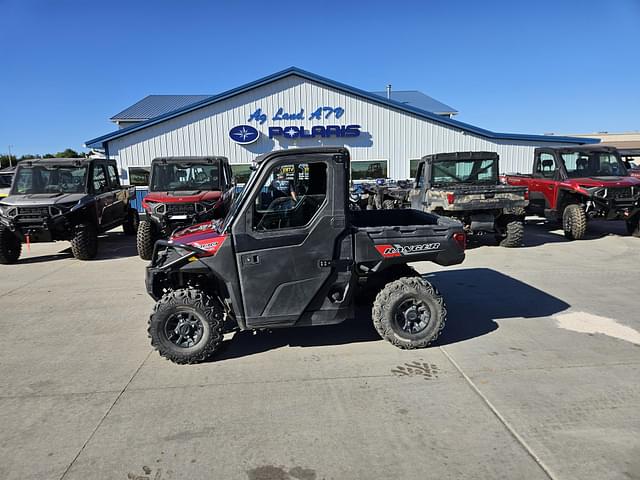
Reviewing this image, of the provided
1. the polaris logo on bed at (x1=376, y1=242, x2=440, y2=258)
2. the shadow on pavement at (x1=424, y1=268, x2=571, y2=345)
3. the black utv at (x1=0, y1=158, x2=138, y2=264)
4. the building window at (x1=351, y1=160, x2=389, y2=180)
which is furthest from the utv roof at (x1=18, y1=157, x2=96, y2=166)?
the building window at (x1=351, y1=160, x2=389, y2=180)

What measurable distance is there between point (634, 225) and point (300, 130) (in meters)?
12.5

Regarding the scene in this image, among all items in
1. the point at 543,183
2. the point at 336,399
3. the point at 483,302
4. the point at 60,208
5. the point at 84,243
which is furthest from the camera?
the point at 543,183

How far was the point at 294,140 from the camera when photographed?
18.8 metres

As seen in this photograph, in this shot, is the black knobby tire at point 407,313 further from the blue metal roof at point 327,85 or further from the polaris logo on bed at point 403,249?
the blue metal roof at point 327,85

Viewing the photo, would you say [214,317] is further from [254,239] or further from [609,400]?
[609,400]

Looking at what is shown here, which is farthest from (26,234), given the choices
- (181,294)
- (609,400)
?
(609,400)

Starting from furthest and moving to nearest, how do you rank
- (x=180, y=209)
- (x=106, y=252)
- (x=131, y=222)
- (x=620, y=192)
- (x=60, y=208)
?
(x=131, y=222), (x=106, y=252), (x=620, y=192), (x=180, y=209), (x=60, y=208)

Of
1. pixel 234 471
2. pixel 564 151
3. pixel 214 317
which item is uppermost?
pixel 564 151

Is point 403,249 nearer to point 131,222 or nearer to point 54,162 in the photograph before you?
point 54,162

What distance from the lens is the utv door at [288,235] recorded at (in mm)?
3916

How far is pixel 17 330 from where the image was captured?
203 inches

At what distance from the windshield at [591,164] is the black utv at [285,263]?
8.25 m

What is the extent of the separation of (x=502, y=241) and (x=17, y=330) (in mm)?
8662

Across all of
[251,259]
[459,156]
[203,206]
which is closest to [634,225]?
[459,156]
